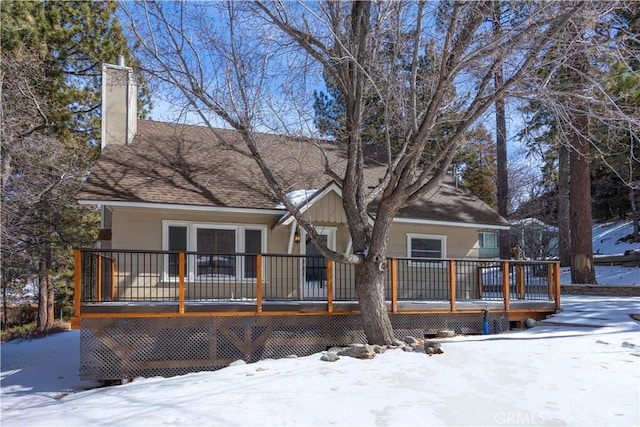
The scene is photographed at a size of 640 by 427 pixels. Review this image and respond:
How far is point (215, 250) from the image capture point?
11.4m

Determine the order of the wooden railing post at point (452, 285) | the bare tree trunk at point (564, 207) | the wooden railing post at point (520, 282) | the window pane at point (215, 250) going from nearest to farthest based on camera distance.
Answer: the wooden railing post at point (452, 285) → the window pane at point (215, 250) → the wooden railing post at point (520, 282) → the bare tree trunk at point (564, 207)

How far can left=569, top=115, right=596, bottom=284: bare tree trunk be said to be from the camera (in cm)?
1792

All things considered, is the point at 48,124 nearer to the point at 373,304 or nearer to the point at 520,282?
the point at 373,304

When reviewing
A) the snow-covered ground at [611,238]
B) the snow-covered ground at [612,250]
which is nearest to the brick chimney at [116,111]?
the snow-covered ground at [612,250]

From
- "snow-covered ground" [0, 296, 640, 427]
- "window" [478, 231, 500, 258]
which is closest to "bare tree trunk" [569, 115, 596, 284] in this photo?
"snow-covered ground" [0, 296, 640, 427]

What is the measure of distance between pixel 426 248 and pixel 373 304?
4.88m

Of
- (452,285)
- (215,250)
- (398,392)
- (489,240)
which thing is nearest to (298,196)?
(215,250)

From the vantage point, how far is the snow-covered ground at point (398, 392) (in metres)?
5.60

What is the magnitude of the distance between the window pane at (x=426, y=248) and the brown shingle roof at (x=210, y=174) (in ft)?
2.52

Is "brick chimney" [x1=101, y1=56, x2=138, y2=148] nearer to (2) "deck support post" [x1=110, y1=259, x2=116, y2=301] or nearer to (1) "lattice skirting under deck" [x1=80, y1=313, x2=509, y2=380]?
(2) "deck support post" [x1=110, y1=259, x2=116, y2=301]

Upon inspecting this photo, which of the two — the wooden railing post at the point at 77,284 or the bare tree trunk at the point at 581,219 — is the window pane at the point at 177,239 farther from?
the bare tree trunk at the point at 581,219

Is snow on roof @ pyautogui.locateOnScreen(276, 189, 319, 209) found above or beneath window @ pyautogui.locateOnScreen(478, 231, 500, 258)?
above

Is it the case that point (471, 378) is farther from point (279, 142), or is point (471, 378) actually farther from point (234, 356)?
point (279, 142)

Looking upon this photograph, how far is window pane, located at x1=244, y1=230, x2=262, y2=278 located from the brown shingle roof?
2.66ft
